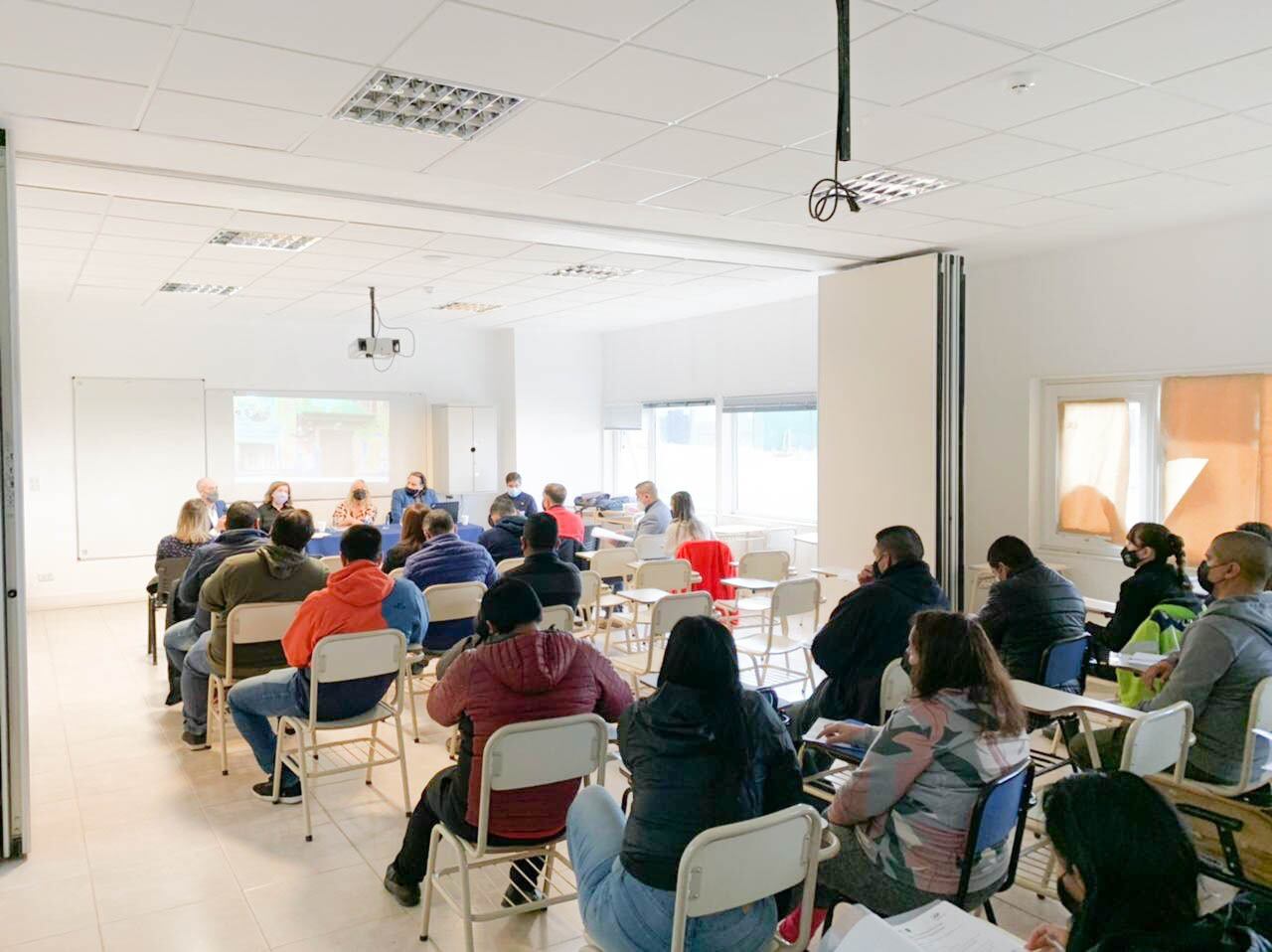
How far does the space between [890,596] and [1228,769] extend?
133cm

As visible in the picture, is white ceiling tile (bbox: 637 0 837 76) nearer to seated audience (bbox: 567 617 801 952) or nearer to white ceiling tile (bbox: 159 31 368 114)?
white ceiling tile (bbox: 159 31 368 114)

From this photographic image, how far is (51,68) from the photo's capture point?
10.7ft

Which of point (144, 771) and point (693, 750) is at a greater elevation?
point (693, 750)

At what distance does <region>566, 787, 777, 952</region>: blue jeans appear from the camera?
2109 mm

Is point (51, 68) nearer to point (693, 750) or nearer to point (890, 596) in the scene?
point (693, 750)

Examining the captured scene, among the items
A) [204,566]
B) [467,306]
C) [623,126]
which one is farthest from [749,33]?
[467,306]

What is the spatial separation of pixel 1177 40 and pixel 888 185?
6.67ft

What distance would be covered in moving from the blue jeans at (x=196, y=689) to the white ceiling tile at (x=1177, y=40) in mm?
4821

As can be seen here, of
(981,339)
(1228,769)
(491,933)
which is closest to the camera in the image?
(491,933)

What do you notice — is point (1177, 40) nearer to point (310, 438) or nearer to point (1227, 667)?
point (1227, 667)

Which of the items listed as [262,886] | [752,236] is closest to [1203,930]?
[262,886]

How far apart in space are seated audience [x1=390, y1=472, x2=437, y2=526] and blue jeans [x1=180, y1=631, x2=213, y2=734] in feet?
16.8

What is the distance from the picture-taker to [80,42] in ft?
9.95

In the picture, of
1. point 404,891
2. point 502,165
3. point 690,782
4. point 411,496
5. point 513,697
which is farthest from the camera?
point 411,496
